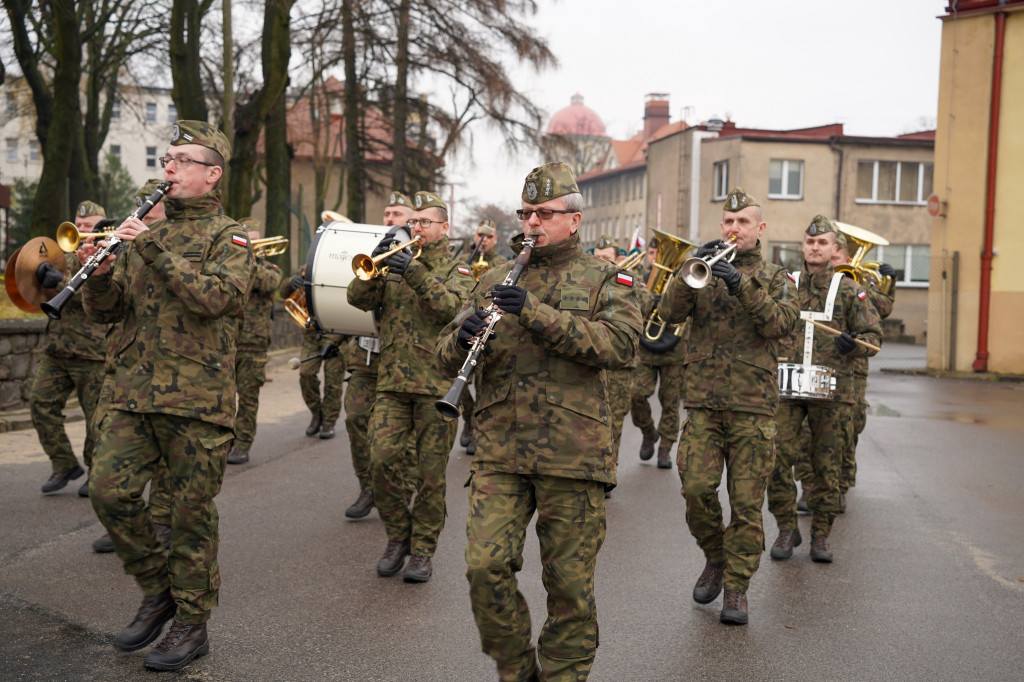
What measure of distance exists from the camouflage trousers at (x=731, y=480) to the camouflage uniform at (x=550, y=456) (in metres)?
1.63

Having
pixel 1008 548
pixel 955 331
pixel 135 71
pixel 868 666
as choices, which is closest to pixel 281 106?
pixel 135 71

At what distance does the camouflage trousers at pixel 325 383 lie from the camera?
11.5m

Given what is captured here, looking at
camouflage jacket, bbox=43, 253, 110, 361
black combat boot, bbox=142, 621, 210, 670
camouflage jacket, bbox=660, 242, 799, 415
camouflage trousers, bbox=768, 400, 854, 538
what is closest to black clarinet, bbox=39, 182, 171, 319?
black combat boot, bbox=142, 621, 210, 670

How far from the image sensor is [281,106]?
939 inches

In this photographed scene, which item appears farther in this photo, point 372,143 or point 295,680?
point 372,143

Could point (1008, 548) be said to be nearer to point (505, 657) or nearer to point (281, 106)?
point (505, 657)

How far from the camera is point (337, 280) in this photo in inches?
275

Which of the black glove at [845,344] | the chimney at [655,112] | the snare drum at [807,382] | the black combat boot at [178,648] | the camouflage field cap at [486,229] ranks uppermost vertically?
the chimney at [655,112]

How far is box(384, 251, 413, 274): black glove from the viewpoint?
575 cm

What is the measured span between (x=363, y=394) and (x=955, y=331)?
16761mm

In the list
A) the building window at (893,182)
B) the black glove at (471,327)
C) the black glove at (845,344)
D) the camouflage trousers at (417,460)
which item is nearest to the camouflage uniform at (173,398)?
the black glove at (471,327)

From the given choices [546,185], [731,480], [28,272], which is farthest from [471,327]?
[28,272]

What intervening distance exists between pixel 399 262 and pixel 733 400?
1.94m

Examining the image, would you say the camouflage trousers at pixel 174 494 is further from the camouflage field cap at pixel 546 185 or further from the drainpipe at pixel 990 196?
the drainpipe at pixel 990 196
